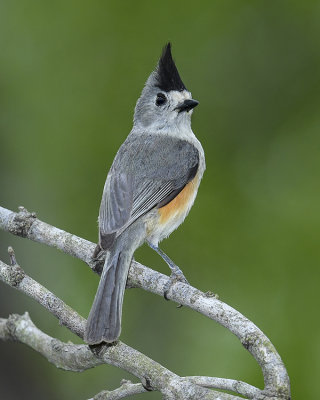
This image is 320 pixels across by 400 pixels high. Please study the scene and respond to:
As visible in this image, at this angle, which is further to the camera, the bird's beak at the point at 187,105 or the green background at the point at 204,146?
the bird's beak at the point at 187,105

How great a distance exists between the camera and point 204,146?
542 centimetres

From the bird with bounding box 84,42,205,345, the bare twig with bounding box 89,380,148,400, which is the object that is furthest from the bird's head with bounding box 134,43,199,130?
the bare twig with bounding box 89,380,148,400

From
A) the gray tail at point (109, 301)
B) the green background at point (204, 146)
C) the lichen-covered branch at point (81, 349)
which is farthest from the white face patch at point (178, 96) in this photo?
the lichen-covered branch at point (81, 349)

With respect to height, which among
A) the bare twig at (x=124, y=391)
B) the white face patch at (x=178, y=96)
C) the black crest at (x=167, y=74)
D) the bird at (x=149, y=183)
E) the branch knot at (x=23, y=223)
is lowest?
the bare twig at (x=124, y=391)

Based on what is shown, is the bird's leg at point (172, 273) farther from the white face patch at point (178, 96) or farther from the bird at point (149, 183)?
the white face patch at point (178, 96)

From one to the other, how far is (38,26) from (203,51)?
1.27 m

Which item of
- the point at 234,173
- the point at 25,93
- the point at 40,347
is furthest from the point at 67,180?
the point at 40,347

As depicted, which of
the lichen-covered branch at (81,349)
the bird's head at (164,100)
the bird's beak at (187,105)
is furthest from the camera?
the bird's head at (164,100)

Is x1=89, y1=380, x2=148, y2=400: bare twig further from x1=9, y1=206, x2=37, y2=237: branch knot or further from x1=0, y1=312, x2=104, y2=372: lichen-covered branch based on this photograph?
x1=9, y1=206, x2=37, y2=237: branch knot

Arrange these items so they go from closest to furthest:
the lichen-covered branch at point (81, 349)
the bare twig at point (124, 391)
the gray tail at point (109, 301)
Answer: the lichen-covered branch at point (81, 349) → the bare twig at point (124, 391) → the gray tail at point (109, 301)

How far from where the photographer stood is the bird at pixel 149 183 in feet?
14.2

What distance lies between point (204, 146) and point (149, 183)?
66cm

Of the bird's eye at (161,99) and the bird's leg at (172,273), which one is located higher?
the bird's eye at (161,99)

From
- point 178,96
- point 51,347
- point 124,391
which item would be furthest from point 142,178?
point 124,391
